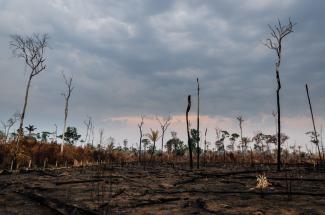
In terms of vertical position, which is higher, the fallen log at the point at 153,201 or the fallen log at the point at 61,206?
the fallen log at the point at 153,201

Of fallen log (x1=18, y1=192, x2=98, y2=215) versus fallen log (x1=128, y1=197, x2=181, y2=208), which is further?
fallen log (x1=128, y1=197, x2=181, y2=208)

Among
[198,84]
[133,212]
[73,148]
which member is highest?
[198,84]

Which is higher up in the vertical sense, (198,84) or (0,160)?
(198,84)

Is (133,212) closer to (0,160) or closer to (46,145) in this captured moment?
(0,160)

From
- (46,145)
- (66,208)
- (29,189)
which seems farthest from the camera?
(46,145)

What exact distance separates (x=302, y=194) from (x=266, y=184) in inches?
83.5

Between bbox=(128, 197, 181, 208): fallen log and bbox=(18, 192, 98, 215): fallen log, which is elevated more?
bbox=(128, 197, 181, 208): fallen log

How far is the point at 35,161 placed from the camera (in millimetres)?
30094

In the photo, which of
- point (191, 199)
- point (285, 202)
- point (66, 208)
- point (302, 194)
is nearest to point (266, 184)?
point (302, 194)

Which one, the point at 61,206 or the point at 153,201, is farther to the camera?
the point at 153,201

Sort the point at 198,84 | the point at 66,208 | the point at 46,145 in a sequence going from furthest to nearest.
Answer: the point at 46,145 → the point at 198,84 → the point at 66,208

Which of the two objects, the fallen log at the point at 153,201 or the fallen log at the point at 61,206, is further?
the fallen log at the point at 153,201

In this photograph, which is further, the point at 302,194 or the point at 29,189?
the point at 29,189

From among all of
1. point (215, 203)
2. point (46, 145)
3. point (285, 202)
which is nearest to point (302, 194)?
point (285, 202)
